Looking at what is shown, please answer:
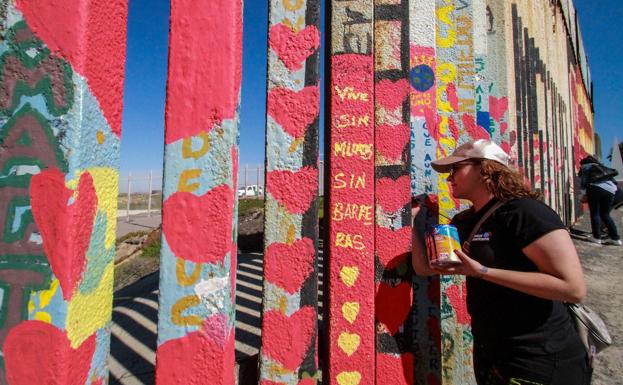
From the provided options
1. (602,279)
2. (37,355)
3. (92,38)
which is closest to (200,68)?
(92,38)

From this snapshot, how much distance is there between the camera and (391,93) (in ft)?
6.19

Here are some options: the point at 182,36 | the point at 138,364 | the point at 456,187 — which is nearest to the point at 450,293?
the point at 456,187

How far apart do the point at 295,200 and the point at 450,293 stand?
1418 millimetres

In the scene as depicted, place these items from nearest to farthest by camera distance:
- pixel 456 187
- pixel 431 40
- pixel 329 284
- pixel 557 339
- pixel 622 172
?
1. pixel 557 339
2. pixel 329 284
3. pixel 456 187
4. pixel 431 40
5. pixel 622 172

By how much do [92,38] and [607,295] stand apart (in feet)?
19.2

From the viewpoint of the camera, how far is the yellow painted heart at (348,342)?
1.74 m

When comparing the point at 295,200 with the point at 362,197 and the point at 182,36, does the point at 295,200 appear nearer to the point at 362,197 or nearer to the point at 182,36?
the point at 362,197

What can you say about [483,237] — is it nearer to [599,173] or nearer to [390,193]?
[390,193]

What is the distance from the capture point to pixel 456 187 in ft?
6.09

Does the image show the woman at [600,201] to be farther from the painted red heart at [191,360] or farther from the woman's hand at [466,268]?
the painted red heart at [191,360]

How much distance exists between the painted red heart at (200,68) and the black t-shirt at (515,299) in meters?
1.36

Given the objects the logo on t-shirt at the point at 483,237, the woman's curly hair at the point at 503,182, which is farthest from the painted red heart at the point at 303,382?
the woman's curly hair at the point at 503,182

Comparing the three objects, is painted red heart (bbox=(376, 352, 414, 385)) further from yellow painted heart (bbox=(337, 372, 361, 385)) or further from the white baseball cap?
the white baseball cap

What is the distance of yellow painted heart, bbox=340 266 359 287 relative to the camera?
1.74 m
